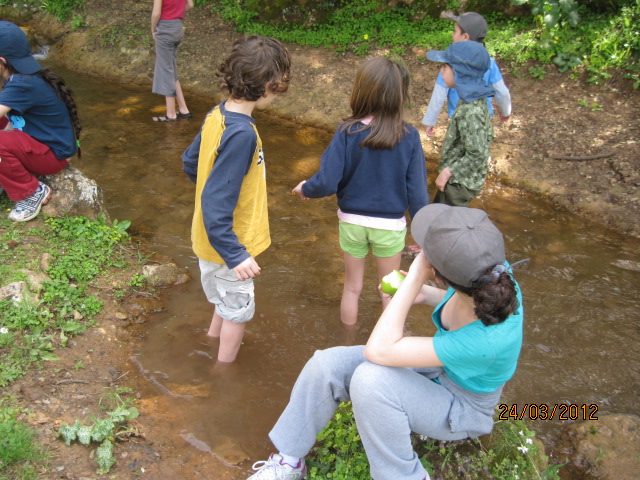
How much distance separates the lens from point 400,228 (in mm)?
3262

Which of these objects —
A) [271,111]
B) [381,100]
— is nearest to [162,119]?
[271,111]

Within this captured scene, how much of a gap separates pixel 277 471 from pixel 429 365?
2.99 ft

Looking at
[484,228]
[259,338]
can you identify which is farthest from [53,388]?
[484,228]

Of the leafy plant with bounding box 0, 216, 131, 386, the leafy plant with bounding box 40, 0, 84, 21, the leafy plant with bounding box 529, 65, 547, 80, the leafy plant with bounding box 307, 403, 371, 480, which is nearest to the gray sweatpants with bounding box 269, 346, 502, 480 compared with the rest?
the leafy plant with bounding box 307, 403, 371, 480

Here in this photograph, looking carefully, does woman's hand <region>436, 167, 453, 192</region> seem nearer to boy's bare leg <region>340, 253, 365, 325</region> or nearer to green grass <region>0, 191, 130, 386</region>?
boy's bare leg <region>340, 253, 365, 325</region>

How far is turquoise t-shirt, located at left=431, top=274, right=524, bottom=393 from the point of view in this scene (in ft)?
6.75

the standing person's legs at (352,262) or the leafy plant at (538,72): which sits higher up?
the leafy plant at (538,72)

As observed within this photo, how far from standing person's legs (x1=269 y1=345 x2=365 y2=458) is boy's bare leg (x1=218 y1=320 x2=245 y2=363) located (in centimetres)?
82

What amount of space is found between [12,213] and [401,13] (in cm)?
636

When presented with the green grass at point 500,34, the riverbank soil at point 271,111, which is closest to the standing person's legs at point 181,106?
the riverbank soil at point 271,111

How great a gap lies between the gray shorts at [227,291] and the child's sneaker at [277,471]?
80 centimetres

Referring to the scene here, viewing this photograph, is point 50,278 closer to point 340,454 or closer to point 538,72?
point 340,454

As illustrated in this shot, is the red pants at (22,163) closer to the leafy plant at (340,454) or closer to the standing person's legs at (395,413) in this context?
the leafy plant at (340,454)

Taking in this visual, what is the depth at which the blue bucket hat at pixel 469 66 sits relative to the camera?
3762 millimetres
